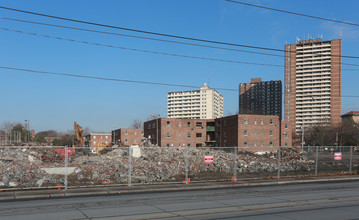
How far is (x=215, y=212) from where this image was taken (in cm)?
1087

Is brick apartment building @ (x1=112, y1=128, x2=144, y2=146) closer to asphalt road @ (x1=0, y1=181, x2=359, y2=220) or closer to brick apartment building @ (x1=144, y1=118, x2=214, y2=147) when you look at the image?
brick apartment building @ (x1=144, y1=118, x2=214, y2=147)

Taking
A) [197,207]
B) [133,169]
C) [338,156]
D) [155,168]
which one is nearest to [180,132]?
[338,156]

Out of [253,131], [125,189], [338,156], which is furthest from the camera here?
[253,131]

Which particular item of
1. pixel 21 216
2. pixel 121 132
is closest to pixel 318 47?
pixel 121 132

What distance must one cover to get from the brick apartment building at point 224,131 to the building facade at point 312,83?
8003 cm

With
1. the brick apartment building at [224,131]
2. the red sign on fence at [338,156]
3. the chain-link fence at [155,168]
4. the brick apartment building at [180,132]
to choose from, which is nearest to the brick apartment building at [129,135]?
the brick apartment building at [224,131]

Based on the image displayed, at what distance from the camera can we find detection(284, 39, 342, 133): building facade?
154 meters

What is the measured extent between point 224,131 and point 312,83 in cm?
9494

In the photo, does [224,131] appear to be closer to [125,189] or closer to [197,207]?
[125,189]

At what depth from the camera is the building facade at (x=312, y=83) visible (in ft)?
504

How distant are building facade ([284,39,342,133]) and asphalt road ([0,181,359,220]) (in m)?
147

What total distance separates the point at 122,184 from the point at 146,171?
12.6ft

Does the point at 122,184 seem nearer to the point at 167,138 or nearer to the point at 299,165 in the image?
the point at 299,165

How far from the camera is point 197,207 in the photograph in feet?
39.1
